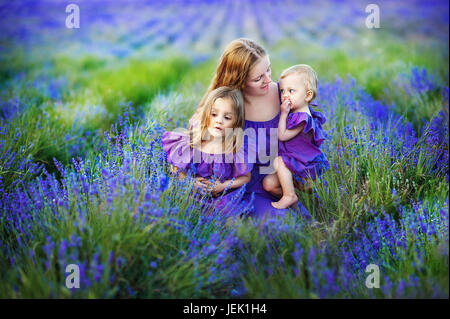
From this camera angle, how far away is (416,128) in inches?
144

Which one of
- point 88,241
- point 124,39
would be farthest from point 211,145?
point 124,39

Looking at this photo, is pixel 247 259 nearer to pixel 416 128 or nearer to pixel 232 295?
pixel 232 295

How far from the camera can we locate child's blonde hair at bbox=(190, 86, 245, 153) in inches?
104

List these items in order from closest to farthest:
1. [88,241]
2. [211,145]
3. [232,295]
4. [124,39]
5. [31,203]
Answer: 1. [88,241]
2. [232,295]
3. [31,203]
4. [211,145]
5. [124,39]

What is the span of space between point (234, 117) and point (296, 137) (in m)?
0.51

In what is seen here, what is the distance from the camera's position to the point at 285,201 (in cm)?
267

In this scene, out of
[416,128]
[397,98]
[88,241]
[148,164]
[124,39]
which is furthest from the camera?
[124,39]

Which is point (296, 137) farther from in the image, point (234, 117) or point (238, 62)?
point (238, 62)

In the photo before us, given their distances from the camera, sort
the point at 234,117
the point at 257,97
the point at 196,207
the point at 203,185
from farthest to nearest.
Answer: the point at 257,97
the point at 234,117
the point at 203,185
the point at 196,207

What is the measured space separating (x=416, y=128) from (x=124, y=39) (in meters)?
8.20

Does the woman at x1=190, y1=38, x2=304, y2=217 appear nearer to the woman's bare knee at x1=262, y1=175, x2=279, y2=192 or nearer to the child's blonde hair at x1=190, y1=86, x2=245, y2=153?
the woman's bare knee at x1=262, y1=175, x2=279, y2=192

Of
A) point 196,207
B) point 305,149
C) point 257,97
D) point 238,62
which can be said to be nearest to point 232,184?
point 196,207

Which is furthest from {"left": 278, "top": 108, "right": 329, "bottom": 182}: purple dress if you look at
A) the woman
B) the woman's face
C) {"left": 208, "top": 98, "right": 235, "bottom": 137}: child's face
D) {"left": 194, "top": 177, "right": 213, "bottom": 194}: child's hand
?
{"left": 194, "top": 177, "right": 213, "bottom": 194}: child's hand

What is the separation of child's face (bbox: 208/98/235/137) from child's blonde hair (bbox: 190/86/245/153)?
2cm
